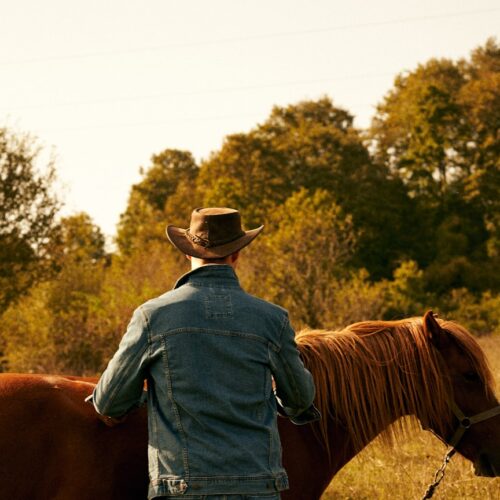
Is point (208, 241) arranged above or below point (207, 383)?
above

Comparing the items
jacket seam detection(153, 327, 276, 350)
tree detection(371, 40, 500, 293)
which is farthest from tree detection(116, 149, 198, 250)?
jacket seam detection(153, 327, 276, 350)

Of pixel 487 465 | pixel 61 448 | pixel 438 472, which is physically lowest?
pixel 438 472

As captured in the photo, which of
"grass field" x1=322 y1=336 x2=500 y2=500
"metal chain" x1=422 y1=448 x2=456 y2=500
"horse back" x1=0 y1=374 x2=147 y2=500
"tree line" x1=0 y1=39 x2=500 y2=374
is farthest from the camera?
"tree line" x1=0 y1=39 x2=500 y2=374

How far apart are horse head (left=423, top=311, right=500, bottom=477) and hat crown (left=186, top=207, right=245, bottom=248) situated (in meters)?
1.60

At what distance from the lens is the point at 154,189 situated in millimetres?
56875

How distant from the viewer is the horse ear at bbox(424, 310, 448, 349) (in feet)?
15.8

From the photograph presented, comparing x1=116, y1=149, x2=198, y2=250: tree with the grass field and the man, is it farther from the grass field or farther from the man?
the man

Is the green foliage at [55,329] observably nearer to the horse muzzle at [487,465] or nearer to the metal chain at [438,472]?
the metal chain at [438,472]

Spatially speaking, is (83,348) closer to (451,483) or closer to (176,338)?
(451,483)

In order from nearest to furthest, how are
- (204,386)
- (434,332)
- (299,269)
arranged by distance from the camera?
(204,386), (434,332), (299,269)

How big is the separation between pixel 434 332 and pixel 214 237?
1729mm

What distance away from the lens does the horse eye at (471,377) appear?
489 centimetres

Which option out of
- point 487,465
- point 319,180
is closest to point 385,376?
point 487,465

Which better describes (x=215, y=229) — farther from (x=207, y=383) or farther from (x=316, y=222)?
(x=316, y=222)
